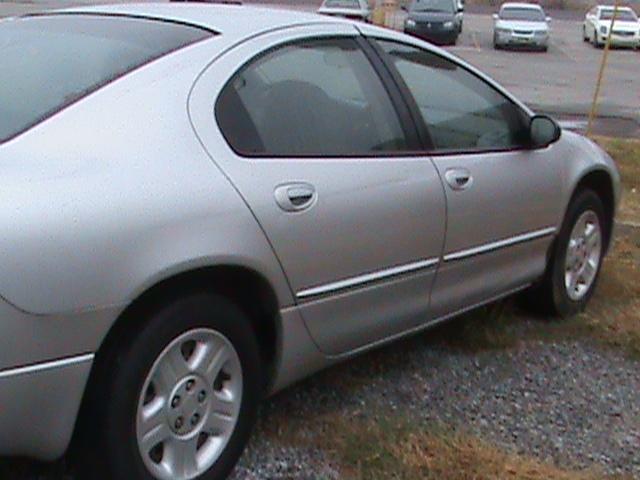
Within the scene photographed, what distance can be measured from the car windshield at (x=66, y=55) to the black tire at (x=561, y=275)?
225 cm

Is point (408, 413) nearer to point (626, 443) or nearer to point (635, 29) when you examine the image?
point (626, 443)

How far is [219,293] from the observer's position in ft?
9.31

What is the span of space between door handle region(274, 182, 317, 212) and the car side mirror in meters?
1.57

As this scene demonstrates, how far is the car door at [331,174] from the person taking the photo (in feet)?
9.63

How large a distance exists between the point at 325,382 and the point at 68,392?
158cm

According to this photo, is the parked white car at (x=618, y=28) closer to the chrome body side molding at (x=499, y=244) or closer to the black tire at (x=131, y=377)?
the chrome body side molding at (x=499, y=244)

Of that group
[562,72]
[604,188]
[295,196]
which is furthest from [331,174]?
[562,72]

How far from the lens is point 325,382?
12.6 feet

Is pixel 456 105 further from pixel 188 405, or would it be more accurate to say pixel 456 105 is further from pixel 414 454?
pixel 188 405

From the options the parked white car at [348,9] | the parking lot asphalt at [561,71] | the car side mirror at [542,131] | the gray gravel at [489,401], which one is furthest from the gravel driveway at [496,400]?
the parked white car at [348,9]

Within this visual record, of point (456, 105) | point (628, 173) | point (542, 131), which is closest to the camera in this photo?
point (456, 105)

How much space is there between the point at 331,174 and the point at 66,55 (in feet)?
3.25

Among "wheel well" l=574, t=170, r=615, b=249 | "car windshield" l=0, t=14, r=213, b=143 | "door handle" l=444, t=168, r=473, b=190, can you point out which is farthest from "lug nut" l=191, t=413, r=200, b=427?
"wheel well" l=574, t=170, r=615, b=249

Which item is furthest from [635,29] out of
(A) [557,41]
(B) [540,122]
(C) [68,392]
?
(C) [68,392]
